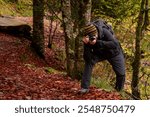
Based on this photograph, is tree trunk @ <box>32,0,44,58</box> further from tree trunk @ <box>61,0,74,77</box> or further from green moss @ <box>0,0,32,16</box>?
green moss @ <box>0,0,32,16</box>

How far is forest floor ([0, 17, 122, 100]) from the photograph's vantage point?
9008mm

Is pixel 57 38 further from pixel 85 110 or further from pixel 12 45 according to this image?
pixel 85 110

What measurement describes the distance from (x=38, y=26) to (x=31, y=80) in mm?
6108

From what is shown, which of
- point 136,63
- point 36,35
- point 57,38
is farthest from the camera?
point 57,38

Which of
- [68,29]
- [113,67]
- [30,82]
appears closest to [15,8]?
[68,29]

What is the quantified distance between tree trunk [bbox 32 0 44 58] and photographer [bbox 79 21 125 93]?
8.17 meters

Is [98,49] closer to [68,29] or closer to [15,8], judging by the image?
[68,29]

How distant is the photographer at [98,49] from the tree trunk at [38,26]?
26.8 ft

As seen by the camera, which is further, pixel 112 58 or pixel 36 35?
pixel 36 35

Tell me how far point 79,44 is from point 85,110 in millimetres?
5023

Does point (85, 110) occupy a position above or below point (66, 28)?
below

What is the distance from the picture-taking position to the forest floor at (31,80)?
9.01 metres

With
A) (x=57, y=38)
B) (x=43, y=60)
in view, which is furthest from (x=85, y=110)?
(x=57, y=38)

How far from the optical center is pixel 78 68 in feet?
38.4
